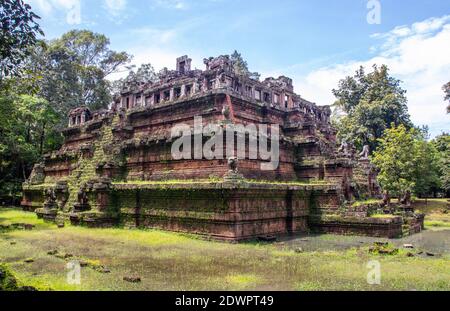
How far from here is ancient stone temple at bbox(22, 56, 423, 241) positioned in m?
16.1

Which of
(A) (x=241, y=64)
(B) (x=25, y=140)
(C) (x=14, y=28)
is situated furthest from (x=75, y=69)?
(C) (x=14, y=28)

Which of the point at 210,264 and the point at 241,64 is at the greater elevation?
the point at 241,64

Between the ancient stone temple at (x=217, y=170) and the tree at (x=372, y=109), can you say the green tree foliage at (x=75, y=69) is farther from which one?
the tree at (x=372, y=109)

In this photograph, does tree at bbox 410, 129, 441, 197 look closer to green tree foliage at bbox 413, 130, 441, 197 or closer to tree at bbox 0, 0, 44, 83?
green tree foliage at bbox 413, 130, 441, 197

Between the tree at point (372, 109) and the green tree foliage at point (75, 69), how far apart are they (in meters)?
29.3

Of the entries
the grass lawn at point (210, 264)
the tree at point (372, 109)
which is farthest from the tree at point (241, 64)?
the grass lawn at point (210, 264)

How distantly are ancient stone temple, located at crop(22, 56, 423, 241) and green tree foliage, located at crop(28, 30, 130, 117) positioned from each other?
20.7m

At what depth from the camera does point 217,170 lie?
17406 millimetres

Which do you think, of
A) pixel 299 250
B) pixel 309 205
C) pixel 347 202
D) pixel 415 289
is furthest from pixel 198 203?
pixel 415 289

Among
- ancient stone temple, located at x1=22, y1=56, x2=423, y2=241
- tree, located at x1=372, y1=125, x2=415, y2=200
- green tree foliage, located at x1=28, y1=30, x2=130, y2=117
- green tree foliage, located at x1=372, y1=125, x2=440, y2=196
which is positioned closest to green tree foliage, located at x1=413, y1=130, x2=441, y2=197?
green tree foliage, located at x1=372, y1=125, x2=440, y2=196

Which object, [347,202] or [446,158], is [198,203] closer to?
[347,202]

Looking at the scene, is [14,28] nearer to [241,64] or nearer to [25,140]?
[25,140]

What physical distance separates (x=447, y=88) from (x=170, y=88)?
32.3 metres

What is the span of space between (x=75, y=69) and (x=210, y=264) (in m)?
40.0
